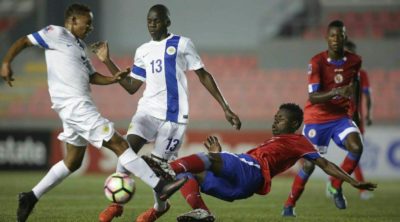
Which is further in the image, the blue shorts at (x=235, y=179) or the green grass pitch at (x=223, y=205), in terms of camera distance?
the green grass pitch at (x=223, y=205)

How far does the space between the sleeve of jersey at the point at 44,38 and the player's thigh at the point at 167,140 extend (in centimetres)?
133

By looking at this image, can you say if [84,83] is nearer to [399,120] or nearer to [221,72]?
[399,120]

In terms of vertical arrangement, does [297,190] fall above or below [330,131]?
below

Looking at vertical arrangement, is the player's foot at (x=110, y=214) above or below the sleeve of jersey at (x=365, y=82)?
above

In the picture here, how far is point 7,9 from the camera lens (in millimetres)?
26766

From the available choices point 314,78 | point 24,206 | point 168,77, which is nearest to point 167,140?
point 168,77

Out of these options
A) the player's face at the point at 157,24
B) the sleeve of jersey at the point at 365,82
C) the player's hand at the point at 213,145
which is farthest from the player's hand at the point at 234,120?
the sleeve of jersey at the point at 365,82

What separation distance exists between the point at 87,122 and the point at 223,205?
4.09 metres

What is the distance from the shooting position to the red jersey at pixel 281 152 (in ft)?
24.8

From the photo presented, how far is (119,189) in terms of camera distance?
22.5 ft

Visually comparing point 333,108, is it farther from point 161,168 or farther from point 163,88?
point 161,168

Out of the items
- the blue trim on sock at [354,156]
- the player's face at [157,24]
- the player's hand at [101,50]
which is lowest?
the blue trim on sock at [354,156]

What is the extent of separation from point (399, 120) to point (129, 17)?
10.0m

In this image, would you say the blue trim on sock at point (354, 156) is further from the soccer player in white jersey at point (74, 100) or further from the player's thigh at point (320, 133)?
the soccer player in white jersey at point (74, 100)
